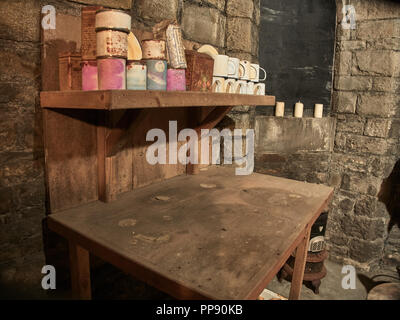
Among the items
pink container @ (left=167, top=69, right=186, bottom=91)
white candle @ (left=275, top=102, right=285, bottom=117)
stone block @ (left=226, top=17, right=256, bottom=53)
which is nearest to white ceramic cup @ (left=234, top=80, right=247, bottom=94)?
pink container @ (left=167, top=69, right=186, bottom=91)

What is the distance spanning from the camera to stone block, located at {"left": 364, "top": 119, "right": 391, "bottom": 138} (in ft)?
9.61

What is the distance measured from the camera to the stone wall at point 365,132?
285 centimetres

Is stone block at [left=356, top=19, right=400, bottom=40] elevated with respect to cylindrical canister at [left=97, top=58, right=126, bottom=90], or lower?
elevated

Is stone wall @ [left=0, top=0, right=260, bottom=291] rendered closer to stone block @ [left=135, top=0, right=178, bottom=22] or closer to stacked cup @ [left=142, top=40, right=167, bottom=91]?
stone block @ [left=135, top=0, right=178, bottom=22]

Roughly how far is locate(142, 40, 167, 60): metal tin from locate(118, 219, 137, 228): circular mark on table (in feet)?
2.11

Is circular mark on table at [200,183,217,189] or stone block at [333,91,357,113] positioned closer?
circular mark on table at [200,183,217,189]

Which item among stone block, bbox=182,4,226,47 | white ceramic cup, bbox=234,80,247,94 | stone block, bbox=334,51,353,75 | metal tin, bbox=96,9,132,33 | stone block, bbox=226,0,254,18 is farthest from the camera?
stone block, bbox=334,51,353,75

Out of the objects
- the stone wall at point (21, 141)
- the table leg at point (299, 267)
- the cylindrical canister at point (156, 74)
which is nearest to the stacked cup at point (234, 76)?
the cylindrical canister at point (156, 74)

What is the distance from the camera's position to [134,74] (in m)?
1.08

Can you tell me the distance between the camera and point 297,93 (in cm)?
321

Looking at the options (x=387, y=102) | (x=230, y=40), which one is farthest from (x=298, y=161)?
(x=230, y=40)

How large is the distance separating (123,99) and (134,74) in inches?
7.4
